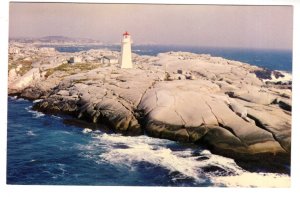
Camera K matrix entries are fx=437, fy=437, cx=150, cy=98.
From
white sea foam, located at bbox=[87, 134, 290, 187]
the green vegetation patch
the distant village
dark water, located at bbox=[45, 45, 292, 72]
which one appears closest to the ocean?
white sea foam, located at bbox=[87, 134, 290, 187]

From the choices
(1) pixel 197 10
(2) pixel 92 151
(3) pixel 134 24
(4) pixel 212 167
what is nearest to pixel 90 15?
(3) pixel 134 24

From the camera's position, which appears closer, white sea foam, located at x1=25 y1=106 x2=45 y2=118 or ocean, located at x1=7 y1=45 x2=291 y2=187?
ocean, located at x1=7 y1=45 x2=291 y2=187

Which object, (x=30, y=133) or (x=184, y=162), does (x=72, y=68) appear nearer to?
(x=30, y=133)

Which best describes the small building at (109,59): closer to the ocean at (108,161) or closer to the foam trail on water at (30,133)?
the ocean at (108,161)

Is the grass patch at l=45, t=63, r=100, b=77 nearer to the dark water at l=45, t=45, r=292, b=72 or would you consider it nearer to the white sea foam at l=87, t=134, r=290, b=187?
the dark water at l=45, t=45, r=292, b=72

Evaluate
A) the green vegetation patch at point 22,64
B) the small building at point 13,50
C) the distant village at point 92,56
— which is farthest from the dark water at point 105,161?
the distant village at point 92,56

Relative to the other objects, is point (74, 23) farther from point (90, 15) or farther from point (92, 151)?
point (92, 151)

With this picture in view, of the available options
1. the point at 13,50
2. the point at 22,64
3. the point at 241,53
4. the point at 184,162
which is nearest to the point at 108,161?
the point at 184,162
